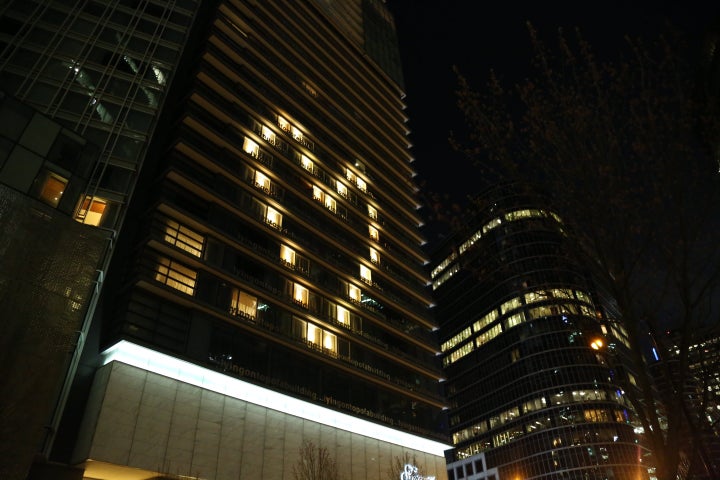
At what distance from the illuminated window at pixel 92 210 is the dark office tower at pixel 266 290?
6.49 ft

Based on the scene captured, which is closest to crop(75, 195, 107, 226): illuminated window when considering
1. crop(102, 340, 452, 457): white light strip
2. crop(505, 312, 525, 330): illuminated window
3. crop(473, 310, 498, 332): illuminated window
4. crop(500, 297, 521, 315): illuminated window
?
crop(102, 340, 452, 457): white light strip

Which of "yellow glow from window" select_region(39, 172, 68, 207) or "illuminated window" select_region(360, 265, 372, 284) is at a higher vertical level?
"illuminated window" select_region(360, 265, 372, 284)

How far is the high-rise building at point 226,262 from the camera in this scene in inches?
1048

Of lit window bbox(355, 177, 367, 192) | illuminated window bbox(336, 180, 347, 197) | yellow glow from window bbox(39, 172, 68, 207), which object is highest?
lit window bbox(355, 177, 367, 192)

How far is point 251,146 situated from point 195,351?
1932 centimetres

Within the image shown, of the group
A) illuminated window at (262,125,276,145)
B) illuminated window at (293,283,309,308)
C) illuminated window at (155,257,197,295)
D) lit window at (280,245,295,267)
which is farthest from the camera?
illuminated window at (262,125,276,145)

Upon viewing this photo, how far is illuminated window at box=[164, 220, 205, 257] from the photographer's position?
3141cm

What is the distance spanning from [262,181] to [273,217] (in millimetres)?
3417

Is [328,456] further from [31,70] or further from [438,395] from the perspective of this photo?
[31,70]

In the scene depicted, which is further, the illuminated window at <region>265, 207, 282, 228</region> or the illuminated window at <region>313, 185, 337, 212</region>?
the illuminated window at <region>313, 185, 337, 212</region>

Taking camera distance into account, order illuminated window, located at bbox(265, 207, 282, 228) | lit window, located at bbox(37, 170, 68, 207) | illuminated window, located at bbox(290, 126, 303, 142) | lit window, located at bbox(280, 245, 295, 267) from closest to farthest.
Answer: lit window, located at bbox(37, 170, 68, 207), lit window, located at bbox(280, 245, 295, 267), illuminated window, located at bbox(265, 207, 282, 228), illuminated window, located at bbox(290, 126, 303, 142)

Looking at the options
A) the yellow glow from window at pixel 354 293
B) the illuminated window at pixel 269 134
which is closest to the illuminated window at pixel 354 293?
the yellow glow from window at pixel 354 293

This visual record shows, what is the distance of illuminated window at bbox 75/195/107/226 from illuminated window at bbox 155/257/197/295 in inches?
174

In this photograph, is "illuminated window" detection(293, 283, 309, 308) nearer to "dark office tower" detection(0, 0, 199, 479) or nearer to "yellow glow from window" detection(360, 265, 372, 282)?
"yellow glow from window" detection(360, 265, 372, 282)
